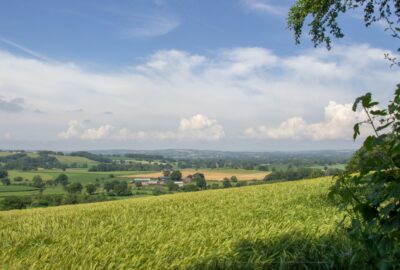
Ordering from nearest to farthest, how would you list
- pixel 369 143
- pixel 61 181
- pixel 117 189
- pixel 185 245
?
pixel 369 143
pixel 185 245
pixel 117 189
pixel 61 181

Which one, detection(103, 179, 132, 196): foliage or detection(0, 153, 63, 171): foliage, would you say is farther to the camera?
detection(0, 153, 63, 171): foliage

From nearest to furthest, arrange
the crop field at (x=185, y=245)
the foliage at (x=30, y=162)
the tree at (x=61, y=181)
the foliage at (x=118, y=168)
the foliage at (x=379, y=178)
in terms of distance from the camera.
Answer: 1. the foliage at (x=379, y=178)
2. the crop field at (x=185, y=245)
3. the tree at (x=61, y=181)
4. the foliage at (x=118, y=168)
5. the foliage at (x=30, y=162)

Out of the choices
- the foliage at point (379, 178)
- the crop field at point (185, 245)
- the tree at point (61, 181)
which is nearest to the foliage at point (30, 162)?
the tree at point (61, 181)

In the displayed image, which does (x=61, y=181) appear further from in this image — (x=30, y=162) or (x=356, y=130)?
(x=356, y=130)

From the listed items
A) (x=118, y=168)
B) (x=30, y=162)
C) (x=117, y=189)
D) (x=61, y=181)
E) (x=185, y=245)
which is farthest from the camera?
(x=30, y=162)

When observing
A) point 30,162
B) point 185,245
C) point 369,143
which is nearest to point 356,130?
point 369,143

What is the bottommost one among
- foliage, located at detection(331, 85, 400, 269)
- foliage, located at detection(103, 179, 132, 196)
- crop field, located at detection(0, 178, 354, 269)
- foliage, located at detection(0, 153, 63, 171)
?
foliage, located at detection(103, 179, 132, 196)

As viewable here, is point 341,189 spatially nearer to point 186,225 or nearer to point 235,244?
point 235,244

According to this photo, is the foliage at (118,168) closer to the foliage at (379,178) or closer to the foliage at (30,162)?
the foliage at (30,162)

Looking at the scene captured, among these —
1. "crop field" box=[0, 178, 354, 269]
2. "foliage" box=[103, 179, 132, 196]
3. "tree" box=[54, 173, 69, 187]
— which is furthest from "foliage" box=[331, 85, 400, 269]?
"tree" box=[54, 173, 69, 187]

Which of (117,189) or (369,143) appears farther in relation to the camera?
(117,189)

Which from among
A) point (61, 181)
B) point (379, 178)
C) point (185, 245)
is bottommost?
point (61, 181)

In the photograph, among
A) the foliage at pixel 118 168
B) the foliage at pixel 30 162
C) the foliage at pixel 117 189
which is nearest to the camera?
the foliage at pixel 117 189

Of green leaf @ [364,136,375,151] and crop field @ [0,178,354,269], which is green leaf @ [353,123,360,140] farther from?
crop field @ [0,178,354,269]
